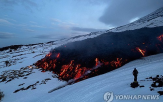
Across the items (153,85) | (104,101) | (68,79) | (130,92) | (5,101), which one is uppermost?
(153,85)

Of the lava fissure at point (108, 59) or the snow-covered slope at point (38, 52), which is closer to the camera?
the lava fissure at point (108, 59)

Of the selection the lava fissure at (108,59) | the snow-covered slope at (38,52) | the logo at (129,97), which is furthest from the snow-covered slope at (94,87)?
the snow-covered slope at (38,52)

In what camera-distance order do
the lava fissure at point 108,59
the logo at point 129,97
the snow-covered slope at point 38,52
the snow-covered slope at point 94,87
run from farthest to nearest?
1. the snow-covered slope at point 38,52
2. the lava fissure at point 108,59
3. the snow-covered slope at point 94,87
4. the logo at point 129,97

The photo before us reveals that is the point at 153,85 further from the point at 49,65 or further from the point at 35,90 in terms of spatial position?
the point at 49,65

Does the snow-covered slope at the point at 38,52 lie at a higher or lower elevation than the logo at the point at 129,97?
higher

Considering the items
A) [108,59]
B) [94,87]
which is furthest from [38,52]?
[94,87]

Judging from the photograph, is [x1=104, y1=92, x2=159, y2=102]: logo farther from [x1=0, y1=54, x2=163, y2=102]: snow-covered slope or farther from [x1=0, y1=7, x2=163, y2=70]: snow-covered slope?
[x1=0, y1=7, x2=163, y2=70]: snow-covered slope

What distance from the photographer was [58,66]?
80.0 feet

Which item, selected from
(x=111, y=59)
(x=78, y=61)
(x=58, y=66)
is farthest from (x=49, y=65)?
(x=111, y=59)

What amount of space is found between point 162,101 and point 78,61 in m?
17.3

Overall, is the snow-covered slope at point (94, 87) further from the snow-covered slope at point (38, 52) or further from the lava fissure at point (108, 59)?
the snow-covered slope at point (38, 52)

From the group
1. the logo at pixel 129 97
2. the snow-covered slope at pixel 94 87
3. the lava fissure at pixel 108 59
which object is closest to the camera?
the logo at pixel 129 97

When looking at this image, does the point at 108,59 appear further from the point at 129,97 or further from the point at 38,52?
the point at 38,52

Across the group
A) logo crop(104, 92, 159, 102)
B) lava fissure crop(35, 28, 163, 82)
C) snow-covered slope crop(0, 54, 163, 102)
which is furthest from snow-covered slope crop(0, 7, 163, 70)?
logo crop(104, 92, 159, 102)
